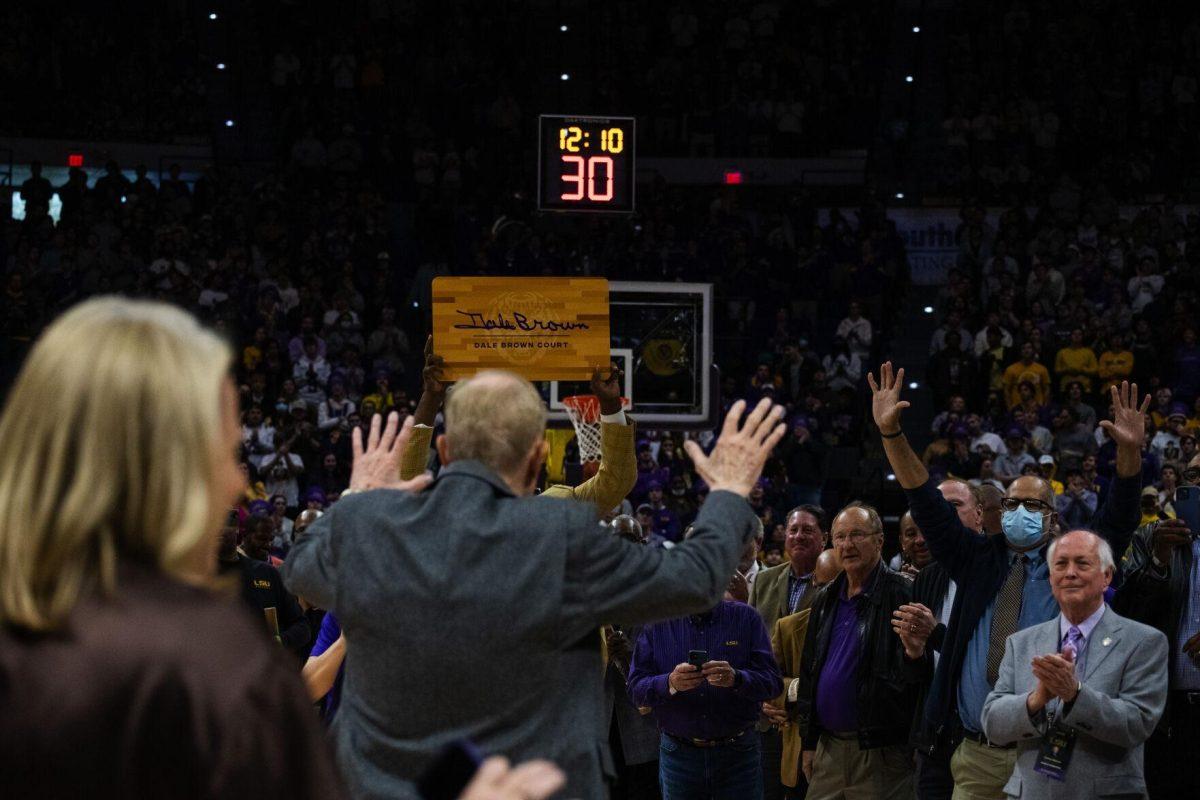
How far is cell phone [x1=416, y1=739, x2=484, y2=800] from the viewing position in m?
2.32

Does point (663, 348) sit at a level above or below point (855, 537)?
above

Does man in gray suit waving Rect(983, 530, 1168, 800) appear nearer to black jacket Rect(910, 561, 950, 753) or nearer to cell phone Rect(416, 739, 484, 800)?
black jacket Rect(910, 561, 950, 753)

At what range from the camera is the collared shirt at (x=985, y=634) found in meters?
6.38

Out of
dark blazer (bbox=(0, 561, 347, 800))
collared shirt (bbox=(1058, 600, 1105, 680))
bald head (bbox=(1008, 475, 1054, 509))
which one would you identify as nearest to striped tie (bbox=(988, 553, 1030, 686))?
bald head (bbox=(1008, 475, 1054, 509))

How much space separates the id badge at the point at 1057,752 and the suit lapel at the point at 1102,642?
0.24m

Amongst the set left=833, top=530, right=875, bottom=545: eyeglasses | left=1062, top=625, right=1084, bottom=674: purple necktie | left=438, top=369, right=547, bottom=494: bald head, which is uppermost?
left=438, top=369, right=547, bottom=494: bald head

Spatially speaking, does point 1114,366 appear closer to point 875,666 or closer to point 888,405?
point 875,666

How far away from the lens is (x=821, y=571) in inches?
328

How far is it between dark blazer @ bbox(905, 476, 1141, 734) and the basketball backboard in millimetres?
3110

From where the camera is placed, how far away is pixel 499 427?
3350mm

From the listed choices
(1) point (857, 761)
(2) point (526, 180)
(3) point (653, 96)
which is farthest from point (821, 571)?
(3) point (653, 96)

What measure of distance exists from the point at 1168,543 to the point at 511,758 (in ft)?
18.9

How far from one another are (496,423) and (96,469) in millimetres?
1610

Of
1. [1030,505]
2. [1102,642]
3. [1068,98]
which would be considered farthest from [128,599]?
[1068,98]
